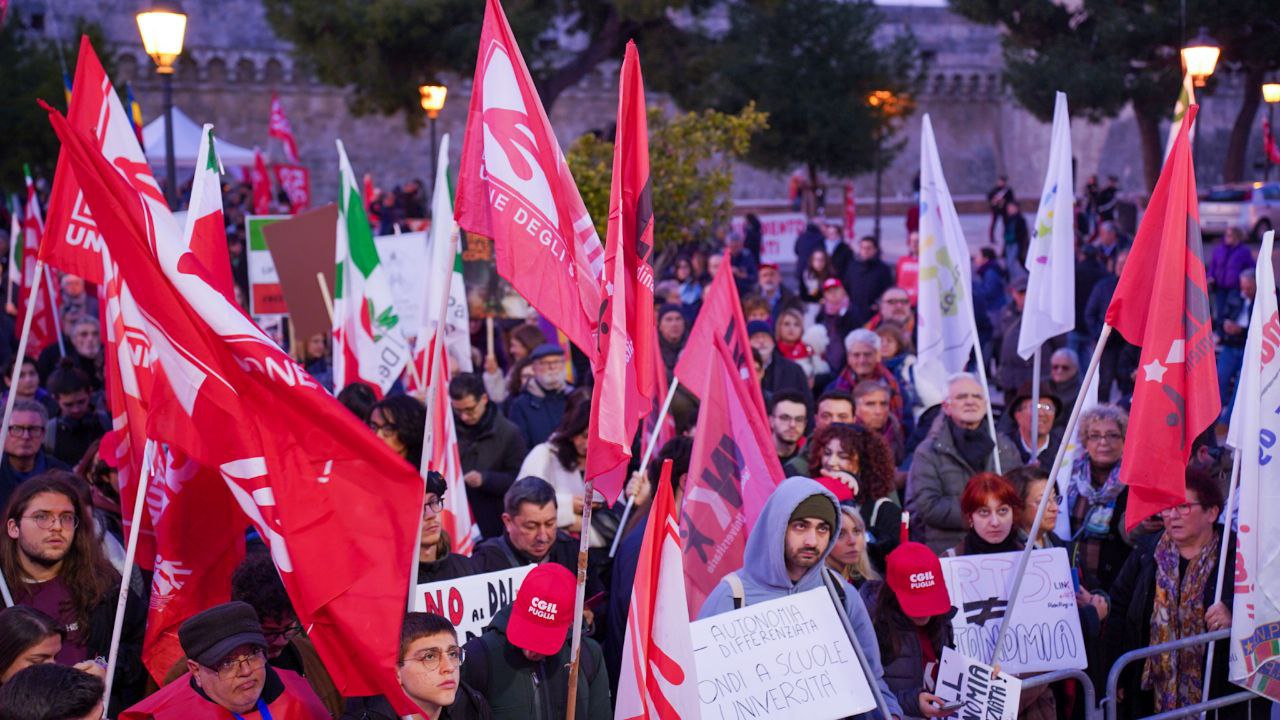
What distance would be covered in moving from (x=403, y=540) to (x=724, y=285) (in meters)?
2.99

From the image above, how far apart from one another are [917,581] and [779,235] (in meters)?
18.3

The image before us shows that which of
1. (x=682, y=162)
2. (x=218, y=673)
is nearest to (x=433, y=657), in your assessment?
(x=218, y=673)

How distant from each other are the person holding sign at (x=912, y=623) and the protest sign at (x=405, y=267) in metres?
6.17

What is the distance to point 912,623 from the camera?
4.88m

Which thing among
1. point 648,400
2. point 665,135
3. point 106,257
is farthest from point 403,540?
point 665,135

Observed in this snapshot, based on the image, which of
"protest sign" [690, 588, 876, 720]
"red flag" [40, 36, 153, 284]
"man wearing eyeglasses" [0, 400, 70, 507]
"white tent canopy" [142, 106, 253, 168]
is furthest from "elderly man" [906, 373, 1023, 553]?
"white tent canopy" [142, 106, 253, 168]

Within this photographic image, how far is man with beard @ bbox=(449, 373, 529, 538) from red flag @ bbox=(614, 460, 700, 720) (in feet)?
9.47

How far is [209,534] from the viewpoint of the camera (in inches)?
183

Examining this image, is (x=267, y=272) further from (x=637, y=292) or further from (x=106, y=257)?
(x=637, y=292)

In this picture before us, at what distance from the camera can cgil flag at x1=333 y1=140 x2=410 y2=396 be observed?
27.1 ft

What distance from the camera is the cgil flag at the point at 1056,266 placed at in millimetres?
7402

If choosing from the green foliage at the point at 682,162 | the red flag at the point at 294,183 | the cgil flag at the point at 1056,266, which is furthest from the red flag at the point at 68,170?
the red flag at the point at 294,183

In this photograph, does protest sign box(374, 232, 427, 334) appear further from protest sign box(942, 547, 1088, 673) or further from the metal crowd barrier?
the metal crowd barrier

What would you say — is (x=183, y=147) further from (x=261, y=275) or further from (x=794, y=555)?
(x=794, y=555)
